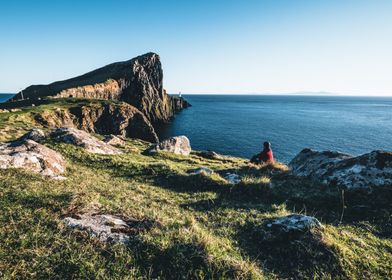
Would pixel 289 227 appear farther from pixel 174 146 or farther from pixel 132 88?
pixel 132 88

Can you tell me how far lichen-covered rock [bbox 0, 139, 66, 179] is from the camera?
12695 mm

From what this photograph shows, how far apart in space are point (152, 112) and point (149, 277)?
127675 millimetres

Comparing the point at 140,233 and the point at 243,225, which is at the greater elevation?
the point at 140,233

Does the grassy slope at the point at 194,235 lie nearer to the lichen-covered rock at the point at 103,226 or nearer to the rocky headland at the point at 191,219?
the rocky headland at the point at 191,219

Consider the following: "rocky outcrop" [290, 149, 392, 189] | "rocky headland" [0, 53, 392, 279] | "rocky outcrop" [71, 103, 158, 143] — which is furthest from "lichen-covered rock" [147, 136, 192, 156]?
"rocky outcrop" [71, 103, 158, 143]

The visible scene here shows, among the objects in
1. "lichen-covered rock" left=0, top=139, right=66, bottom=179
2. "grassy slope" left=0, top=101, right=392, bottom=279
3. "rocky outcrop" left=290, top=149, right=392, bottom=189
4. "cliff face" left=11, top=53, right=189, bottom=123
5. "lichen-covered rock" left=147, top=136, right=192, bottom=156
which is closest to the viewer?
"grassy slope" left=0, top=101, right=392, bottom=279

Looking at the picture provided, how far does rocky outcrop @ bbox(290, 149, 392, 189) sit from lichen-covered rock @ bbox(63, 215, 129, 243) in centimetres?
1104

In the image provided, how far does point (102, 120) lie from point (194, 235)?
69.8 meters

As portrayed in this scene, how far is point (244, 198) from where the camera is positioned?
12062 millimetres

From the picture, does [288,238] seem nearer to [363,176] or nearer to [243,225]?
[243,225]

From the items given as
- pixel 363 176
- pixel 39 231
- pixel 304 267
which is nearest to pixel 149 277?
pixel 39 231

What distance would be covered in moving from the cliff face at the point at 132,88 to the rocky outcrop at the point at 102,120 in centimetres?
3018

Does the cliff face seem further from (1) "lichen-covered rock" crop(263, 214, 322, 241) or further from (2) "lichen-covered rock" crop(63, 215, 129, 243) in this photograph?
(1) "lichen-covered rock" crop(263, 214, 322, 241)

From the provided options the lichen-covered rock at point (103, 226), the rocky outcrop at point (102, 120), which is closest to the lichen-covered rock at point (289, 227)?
the lichen-covered rock at point (103, 226)
